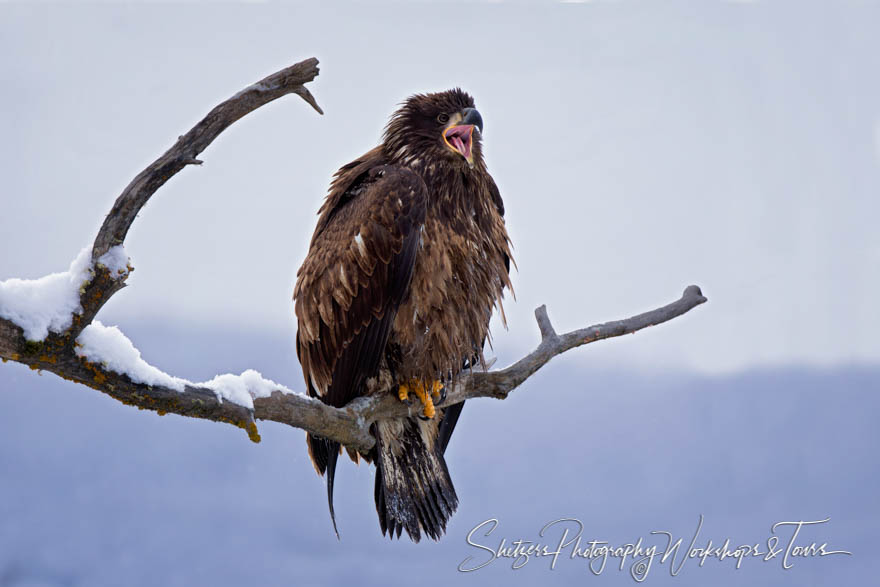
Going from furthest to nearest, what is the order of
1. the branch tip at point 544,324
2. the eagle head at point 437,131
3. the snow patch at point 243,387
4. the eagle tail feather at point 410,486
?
the branch tip at point 544,324, the eagle tail feather at point 410,486, the eagle head at point 437,131, the snow patch at point 243,387

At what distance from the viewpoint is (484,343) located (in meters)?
4.51

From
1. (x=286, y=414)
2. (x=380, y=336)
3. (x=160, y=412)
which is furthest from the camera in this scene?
(x=380, y=336)

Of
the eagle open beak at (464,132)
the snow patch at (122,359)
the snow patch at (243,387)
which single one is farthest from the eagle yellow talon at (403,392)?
the eagle open beak at (464,132)

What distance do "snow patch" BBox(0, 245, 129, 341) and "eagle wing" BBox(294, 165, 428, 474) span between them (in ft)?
4.63

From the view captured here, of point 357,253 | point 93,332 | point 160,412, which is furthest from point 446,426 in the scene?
point 93,332

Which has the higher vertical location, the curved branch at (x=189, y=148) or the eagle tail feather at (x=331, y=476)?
the curved branch at (x=189, y=148)

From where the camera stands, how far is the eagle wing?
390cm

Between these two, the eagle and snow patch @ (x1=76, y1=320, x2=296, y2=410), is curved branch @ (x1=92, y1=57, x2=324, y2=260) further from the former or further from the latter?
the eagle

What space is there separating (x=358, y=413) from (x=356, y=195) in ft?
3.79

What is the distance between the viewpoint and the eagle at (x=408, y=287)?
393 centimetres

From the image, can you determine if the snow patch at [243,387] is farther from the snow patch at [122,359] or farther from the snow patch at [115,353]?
the snow patch at [115,353]

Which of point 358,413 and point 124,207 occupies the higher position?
point 124,207

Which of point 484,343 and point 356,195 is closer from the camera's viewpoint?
point 356,195

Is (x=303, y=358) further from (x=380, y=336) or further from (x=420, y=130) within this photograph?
(x=420, y=130)
